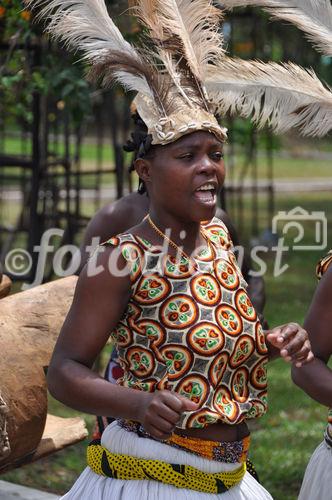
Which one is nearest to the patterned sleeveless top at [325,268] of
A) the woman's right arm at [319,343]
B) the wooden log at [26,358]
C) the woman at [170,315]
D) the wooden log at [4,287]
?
the woman's right arm at [319,343]

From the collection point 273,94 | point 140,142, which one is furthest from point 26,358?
point 273,94

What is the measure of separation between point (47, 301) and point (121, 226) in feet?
1.41

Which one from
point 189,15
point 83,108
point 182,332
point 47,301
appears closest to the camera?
point 182,332

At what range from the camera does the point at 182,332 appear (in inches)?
121

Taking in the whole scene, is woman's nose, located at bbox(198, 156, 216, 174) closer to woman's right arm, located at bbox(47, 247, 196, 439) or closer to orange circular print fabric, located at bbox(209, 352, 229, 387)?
woman's right arm, located at bbox(47, 247, 196, 439)

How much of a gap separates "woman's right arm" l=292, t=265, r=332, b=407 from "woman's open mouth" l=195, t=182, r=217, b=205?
0.42m

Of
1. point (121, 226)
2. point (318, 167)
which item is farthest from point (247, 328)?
point (318, 167)

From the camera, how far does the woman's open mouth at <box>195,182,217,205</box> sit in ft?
10.1

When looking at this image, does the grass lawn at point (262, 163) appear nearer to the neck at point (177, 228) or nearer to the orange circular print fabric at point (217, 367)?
the neck at point (177, 228)

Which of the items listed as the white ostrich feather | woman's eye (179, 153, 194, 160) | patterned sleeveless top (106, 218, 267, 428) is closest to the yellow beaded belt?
patterned sleeveless top (106, 218, 267, 428)

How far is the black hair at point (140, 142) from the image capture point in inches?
125

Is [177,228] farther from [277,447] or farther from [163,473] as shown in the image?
[277,447]

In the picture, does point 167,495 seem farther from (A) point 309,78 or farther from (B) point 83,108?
(B) point 83,108

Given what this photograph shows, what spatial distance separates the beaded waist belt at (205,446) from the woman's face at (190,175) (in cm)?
60
